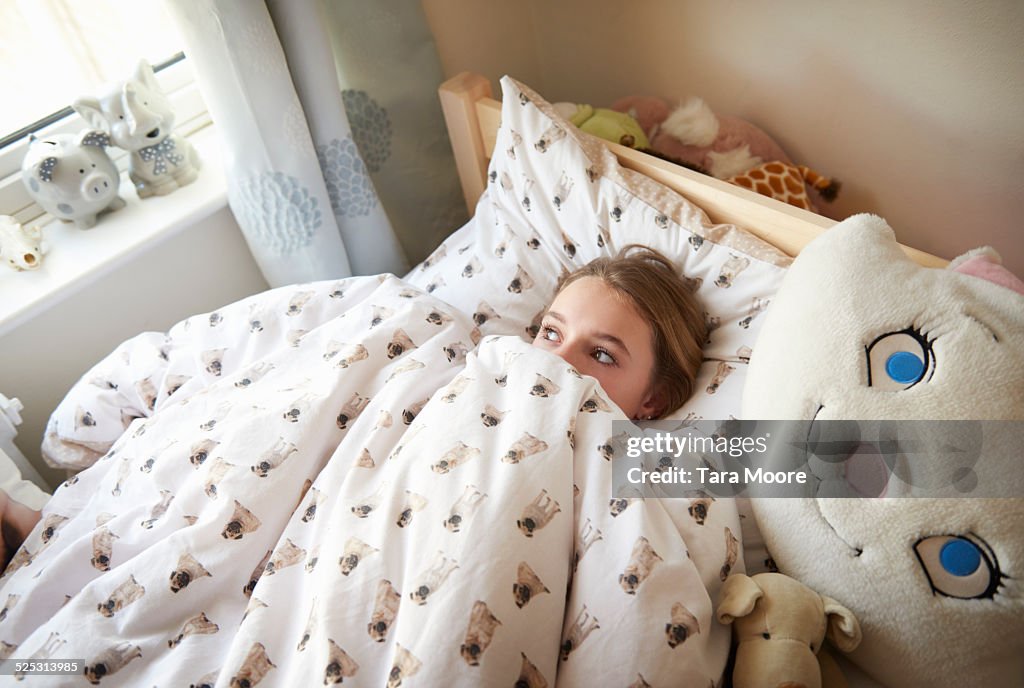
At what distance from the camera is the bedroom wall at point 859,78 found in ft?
3.72

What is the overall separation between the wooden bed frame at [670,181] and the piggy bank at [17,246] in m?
0.82

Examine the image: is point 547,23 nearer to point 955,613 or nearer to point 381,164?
point 381,164

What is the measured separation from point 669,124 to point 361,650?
3.96 ft

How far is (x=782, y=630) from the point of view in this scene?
70 centimetres

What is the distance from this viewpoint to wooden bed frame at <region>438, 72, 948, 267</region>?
40.4 inches

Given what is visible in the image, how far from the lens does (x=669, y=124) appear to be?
4.85 feet

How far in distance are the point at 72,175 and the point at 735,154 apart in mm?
1290

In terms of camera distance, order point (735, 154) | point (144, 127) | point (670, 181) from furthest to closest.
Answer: point (735, 154), point (144, 127), point (670, 181)

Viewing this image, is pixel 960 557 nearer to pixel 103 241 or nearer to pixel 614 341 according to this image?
pixel 614 341

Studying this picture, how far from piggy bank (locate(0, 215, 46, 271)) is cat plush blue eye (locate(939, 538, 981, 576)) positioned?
1.45 m

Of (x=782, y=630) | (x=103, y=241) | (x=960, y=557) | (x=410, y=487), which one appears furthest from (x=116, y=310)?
(x=960, y=557)

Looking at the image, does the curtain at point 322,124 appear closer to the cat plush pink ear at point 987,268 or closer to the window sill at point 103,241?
the window sill at point 103,241

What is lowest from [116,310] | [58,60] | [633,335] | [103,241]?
[633,335]

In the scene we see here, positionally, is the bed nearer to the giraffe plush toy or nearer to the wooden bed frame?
the wooden bed frame
